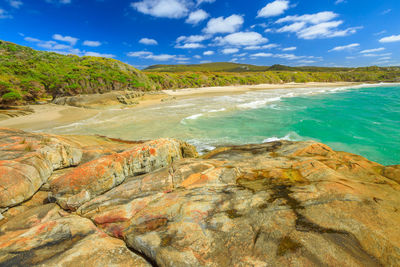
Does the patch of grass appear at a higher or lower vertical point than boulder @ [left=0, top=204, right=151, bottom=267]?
higher

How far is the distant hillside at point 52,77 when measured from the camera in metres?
27.4

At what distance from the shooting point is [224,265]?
2.62 m

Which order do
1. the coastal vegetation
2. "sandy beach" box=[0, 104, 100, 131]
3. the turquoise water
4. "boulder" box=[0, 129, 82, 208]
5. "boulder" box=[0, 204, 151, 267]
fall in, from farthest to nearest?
the coastal vegetation
"sandy beach" box=[0, 104, 100, 131]
the turquoise water
"boulder" box=[0, 129, 82, 208]
"boulder" box=[0, 204, 151, 267]

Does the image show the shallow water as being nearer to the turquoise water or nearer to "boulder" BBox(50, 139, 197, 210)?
the turquoise water

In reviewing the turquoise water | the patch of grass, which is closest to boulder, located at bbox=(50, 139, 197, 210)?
the patch of grass

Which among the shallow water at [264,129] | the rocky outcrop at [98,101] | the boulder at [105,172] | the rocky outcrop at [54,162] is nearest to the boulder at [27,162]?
the rocky outcrop at [54,162]

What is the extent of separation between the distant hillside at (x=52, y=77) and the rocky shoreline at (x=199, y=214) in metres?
29.6

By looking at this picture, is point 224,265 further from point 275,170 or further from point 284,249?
point 275,170

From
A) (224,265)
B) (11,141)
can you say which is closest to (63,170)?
(11,141)

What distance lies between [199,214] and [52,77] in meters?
44.8

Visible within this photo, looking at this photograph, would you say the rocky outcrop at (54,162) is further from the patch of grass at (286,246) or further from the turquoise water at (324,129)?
the turquoise water at (324,129)

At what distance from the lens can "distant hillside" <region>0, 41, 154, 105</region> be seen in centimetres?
2738

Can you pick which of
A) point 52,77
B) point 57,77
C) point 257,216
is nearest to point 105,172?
point 257,216

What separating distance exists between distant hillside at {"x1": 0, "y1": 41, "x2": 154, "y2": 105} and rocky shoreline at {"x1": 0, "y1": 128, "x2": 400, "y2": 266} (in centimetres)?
2964
